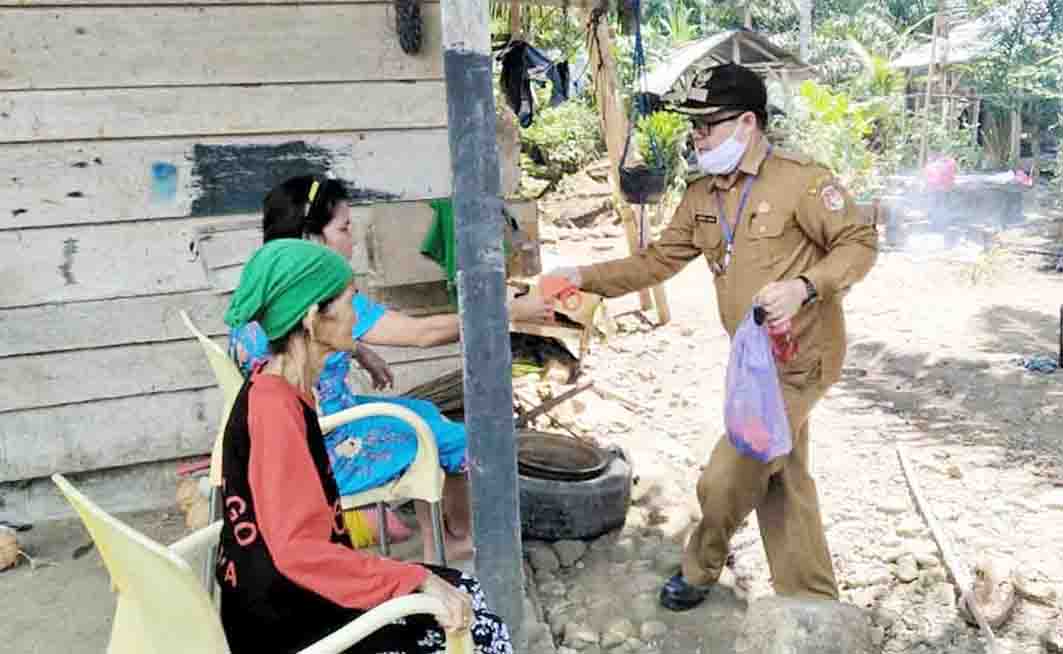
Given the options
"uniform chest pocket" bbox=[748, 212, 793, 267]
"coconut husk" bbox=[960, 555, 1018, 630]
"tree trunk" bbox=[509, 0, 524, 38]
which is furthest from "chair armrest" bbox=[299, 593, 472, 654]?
"tree trunk" bbox=[509, 0, 524, 38]

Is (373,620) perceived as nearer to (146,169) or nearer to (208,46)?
(146,169)

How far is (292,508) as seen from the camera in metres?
1.76

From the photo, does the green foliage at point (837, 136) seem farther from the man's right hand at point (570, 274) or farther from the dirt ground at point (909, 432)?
the man's right hand at point (570, 274)

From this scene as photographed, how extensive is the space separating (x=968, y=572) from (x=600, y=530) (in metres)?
1.57

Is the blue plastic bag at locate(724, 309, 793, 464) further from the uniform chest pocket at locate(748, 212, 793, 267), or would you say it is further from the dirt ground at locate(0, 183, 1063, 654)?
the dirt ground at locate(0, 183, 1063, 654)

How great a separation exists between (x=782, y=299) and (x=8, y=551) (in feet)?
10.8

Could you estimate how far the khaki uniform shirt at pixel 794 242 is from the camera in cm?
302

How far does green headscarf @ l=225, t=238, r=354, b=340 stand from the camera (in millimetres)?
1901

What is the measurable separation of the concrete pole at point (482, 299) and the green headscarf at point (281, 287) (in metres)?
0.64

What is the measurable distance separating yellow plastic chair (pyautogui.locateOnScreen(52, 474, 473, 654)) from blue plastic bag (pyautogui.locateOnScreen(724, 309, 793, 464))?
5.18ft

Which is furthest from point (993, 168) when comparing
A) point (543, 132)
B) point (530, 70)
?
point (530, 70)

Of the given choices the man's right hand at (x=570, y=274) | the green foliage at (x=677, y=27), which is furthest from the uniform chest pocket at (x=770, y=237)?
the green foliage at (x=677, y=27)

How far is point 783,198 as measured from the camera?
3119 millimetres

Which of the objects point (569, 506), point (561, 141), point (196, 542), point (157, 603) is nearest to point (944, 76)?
point (561, 141)
